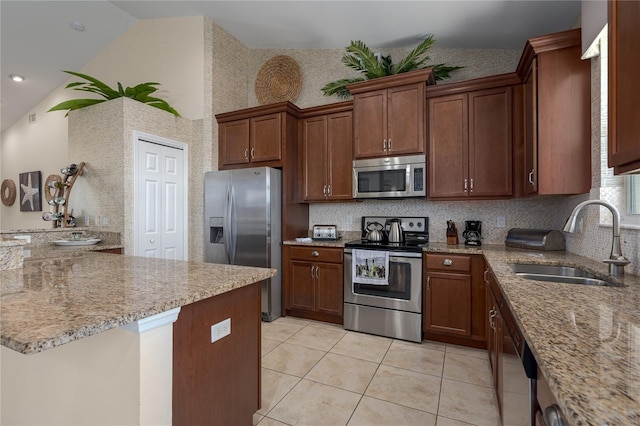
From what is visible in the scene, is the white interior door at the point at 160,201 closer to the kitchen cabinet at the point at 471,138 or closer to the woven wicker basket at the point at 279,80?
the woven wicker basket at the point at 279,80

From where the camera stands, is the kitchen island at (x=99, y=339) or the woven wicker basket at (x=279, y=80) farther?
the woven wicker basket at (x=279, y=80)

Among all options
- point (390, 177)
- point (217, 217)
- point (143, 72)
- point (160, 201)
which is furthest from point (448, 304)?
point (143, 72)

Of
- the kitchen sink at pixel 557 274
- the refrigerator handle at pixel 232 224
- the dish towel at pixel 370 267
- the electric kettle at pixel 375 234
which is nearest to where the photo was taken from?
the kitchen sink at pixel 557 274

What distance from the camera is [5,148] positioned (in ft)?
21.6

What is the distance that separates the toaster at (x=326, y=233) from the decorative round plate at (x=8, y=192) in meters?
6.88

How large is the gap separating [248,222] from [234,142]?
1112 mm

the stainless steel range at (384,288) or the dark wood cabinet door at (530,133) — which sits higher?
the dark wood cabinet door at (530,133)

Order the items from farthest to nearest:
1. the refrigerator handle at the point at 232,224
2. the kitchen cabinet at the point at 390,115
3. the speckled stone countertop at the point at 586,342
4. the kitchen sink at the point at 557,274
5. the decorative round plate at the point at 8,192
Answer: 1. the decorative round plate at the point at 8,192
2. the refrigerator handle at the point at 232,224
3. the kitchen cabinet at the point at 390,115
4. the kitchen sink at the point at 557,274
5. the speckled stone countertop at the point at 586,342

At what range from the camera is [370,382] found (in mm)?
2107

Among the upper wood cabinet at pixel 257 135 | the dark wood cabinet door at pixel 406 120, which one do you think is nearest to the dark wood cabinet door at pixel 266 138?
the upper wood cabinet at pixel 257 135

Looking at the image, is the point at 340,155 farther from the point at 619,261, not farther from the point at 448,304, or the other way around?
the point at 619,261

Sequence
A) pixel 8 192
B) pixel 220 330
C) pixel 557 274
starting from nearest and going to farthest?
pixel 220 330 → pixel 557 274 → pixel 8 192

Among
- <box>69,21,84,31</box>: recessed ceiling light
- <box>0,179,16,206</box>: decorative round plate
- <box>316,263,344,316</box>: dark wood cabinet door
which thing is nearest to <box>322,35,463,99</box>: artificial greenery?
<box>316,263,344,316</box>: dark wood cabinet door

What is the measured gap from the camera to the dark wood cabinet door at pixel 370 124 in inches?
121
